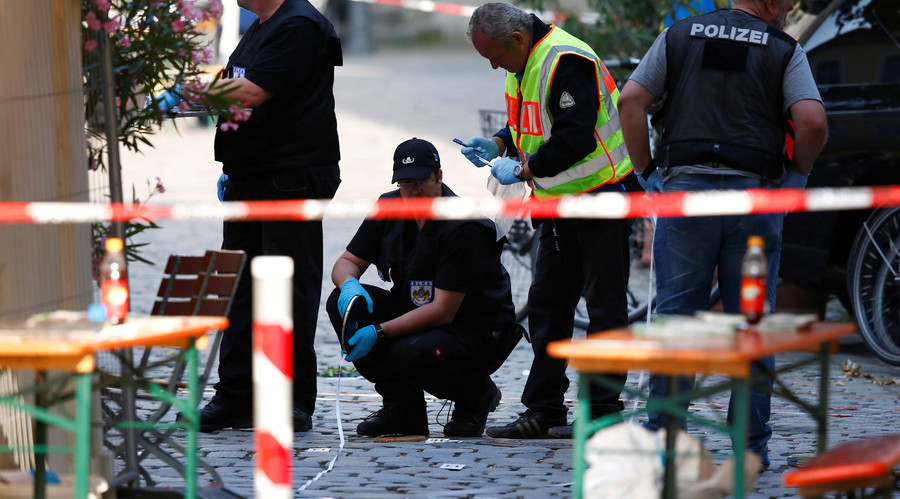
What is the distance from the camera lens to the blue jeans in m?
4.83

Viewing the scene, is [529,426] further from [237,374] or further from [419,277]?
[237,374]

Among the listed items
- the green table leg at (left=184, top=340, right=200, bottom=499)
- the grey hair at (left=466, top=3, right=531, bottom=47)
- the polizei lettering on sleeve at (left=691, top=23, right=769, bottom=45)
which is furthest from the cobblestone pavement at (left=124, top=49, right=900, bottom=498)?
the grey hair at (left=466, top=3, right=531, bottom=47)

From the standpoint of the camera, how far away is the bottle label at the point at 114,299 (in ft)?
12.4

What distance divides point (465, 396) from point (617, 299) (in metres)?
0.79

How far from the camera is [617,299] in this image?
219 inches

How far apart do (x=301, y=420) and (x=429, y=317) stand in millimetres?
717

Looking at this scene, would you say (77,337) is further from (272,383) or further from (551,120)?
(551,120)

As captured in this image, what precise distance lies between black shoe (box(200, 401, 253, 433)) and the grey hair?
1939mm

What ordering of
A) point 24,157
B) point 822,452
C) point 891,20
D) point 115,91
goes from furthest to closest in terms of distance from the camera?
1. point 891,20
2. point 115,91
3. point 24,157
4. point 822,452

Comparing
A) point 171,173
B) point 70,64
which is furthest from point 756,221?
point 171,173

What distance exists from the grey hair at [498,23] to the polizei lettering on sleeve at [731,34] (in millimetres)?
898

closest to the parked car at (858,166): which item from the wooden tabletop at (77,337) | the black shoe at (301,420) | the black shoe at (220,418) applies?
the black shoe at (301,420)

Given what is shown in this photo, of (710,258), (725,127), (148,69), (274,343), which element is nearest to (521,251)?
(710,258)

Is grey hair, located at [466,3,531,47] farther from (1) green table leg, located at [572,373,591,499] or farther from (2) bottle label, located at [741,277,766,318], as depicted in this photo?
(1) green table leg, located at [572,373,591,499]
